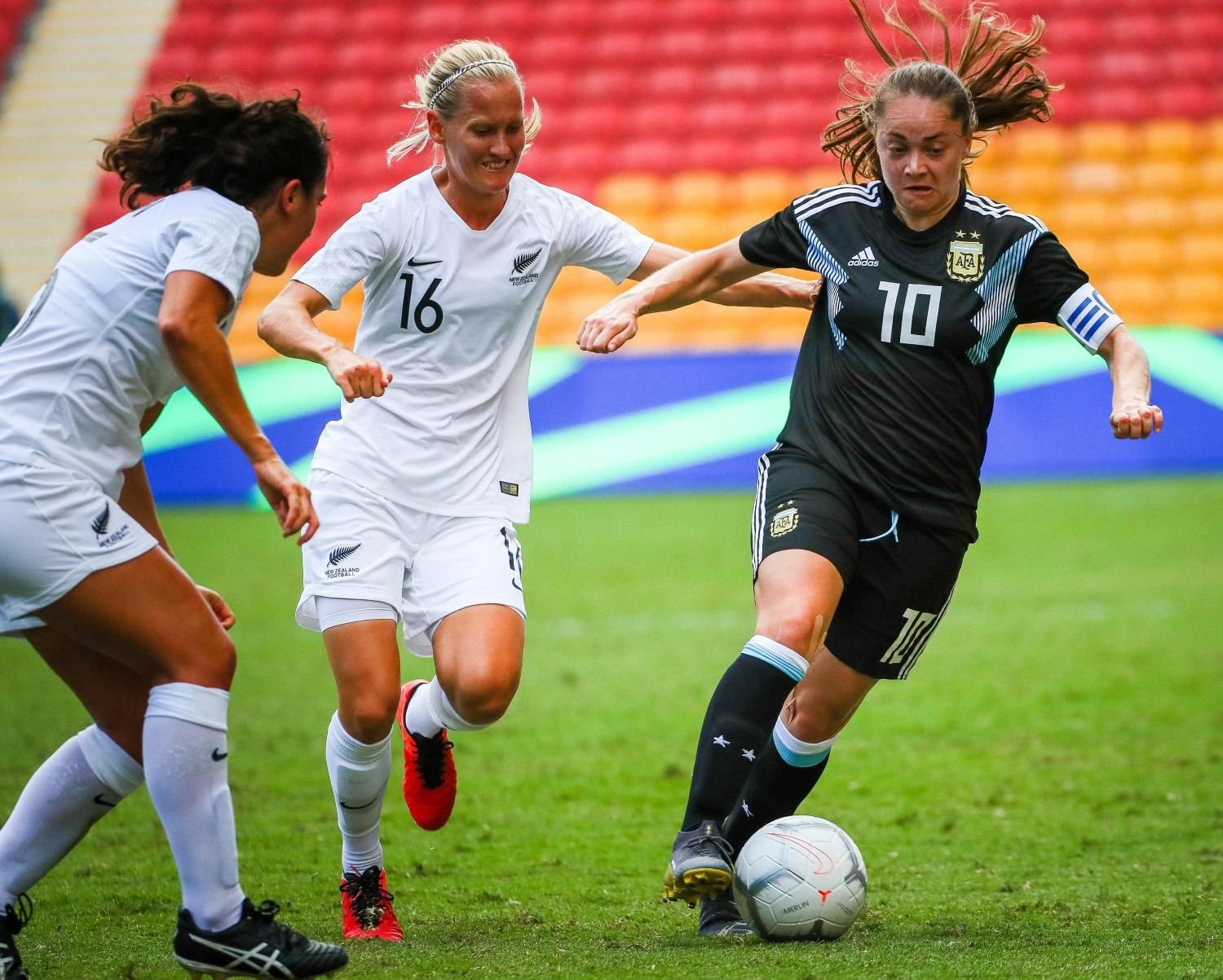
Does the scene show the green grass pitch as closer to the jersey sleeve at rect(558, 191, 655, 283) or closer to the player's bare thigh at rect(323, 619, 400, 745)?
the player's bare thigh at rect(323, 619, 400, 745)

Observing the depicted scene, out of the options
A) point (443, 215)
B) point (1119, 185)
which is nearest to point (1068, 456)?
point (1119, 185)

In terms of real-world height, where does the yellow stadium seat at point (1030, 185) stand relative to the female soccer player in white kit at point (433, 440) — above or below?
above

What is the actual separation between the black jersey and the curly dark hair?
155 centimetres

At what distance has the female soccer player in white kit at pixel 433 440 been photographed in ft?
13.8

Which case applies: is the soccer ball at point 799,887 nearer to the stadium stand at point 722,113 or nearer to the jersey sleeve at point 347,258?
the jersey sleeve at point 347,258

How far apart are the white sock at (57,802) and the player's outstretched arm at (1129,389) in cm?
256

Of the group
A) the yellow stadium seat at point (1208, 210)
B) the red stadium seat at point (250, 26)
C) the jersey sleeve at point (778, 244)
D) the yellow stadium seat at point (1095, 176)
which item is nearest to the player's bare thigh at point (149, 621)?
the jersey sleeve at point (778, 244)

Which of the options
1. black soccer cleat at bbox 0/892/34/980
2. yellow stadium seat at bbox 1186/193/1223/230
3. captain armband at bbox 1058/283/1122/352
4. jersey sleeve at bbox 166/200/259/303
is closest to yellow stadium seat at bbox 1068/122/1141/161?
yellow stadium seat at bbox 1186/193/1223/230

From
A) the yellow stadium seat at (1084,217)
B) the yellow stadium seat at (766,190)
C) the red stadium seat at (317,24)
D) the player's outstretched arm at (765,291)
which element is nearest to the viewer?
the player's outstretched arm at (765,291)

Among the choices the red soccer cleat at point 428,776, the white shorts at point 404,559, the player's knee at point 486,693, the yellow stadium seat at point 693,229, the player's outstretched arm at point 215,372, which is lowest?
the red soccer cleat at point 428,776

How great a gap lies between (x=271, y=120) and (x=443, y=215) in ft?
3.05

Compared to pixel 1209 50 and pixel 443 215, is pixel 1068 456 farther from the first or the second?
pixel 443 215

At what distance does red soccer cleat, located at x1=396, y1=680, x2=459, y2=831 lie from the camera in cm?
469

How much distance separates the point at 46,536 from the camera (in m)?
3.22
